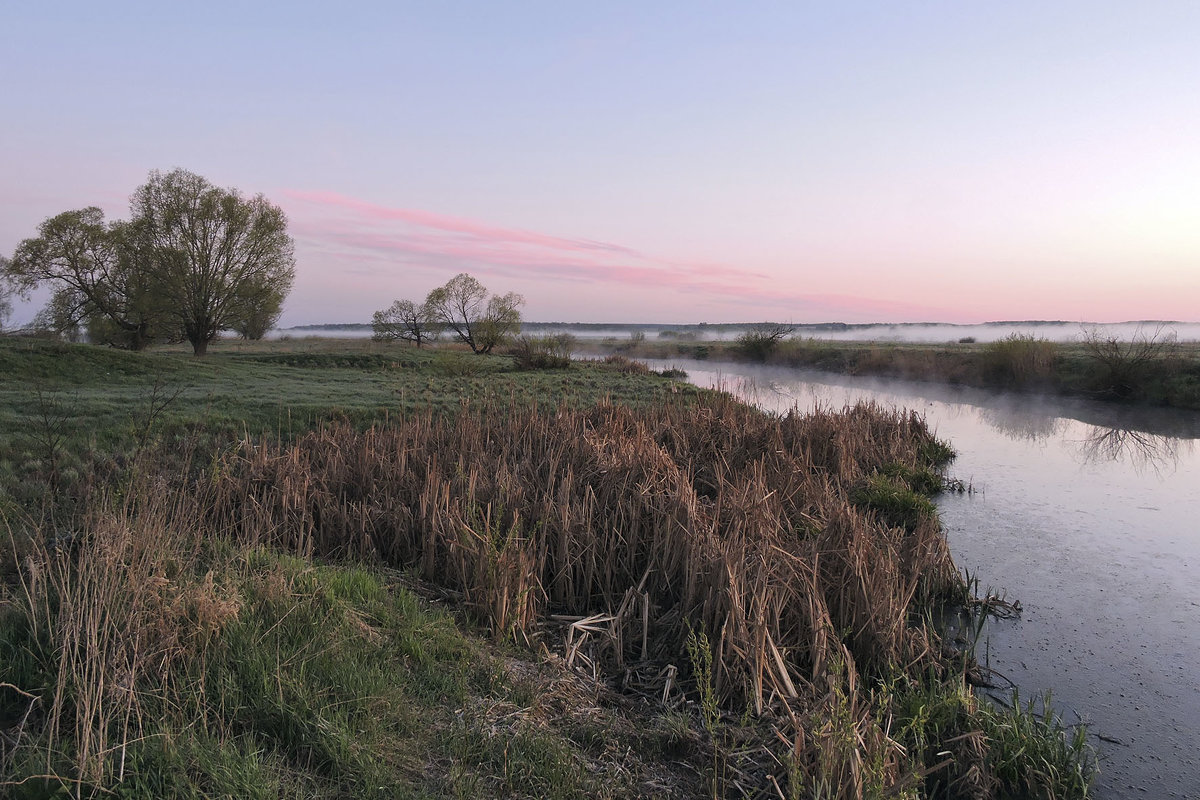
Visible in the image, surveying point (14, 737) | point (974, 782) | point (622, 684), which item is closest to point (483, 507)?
point (622, 684)

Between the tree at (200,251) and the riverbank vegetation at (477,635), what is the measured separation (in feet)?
82.9

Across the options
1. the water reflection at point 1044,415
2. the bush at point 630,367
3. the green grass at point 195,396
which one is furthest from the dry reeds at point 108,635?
the bush at point 630,367

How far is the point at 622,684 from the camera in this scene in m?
4.68

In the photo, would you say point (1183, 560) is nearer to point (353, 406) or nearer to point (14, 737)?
point (14, 737)

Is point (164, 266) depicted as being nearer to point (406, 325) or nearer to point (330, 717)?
point (406, 325)

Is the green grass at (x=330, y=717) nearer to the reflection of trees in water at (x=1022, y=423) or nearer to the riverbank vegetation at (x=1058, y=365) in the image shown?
the reflection of trees in water at (x=1022, y=423)

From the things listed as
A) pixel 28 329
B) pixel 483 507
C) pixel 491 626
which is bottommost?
pixel 491 626

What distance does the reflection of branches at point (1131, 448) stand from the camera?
14378mm

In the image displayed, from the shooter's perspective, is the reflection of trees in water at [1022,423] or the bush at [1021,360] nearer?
the reflection of trees in water at [1022,423]

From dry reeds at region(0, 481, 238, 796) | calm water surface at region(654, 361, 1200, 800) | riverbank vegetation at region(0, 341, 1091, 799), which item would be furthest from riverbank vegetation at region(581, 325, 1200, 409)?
dry reeds at region(0, 481, 238, 796)

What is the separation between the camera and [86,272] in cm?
3625

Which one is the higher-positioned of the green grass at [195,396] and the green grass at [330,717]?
the green grass at [195,396]

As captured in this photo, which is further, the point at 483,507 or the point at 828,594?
the point at 483,507

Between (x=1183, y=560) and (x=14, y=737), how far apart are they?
11.5 metres
